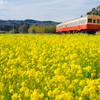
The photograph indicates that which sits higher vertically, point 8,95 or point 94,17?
point 94,17

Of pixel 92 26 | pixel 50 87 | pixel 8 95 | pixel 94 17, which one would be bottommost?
pixel 8 95

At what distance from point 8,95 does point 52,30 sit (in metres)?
78.3

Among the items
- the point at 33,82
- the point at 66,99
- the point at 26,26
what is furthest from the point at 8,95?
the point at 26,26

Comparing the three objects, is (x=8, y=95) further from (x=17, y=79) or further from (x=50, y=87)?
(x=50, y=87)

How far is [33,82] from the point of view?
3361 mm

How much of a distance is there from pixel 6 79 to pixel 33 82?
937mm

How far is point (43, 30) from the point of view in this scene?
7781cm

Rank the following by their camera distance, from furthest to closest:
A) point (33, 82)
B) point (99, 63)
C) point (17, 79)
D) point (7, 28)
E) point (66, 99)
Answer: point (7, 28), point (99, 63), point (17, 79), point (33, 82), point (66, 99)

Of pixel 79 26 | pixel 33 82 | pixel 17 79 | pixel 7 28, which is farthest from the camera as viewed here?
pixel 7 28

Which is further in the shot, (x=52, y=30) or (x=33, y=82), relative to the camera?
(x=52, y=30)

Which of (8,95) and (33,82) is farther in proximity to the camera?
(33,82)

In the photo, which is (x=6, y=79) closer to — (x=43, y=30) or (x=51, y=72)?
(x=51, y=72)

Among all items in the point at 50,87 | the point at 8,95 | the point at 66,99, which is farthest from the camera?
the point at 8,95

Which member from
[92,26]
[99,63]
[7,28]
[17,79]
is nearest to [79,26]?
[92,26]
